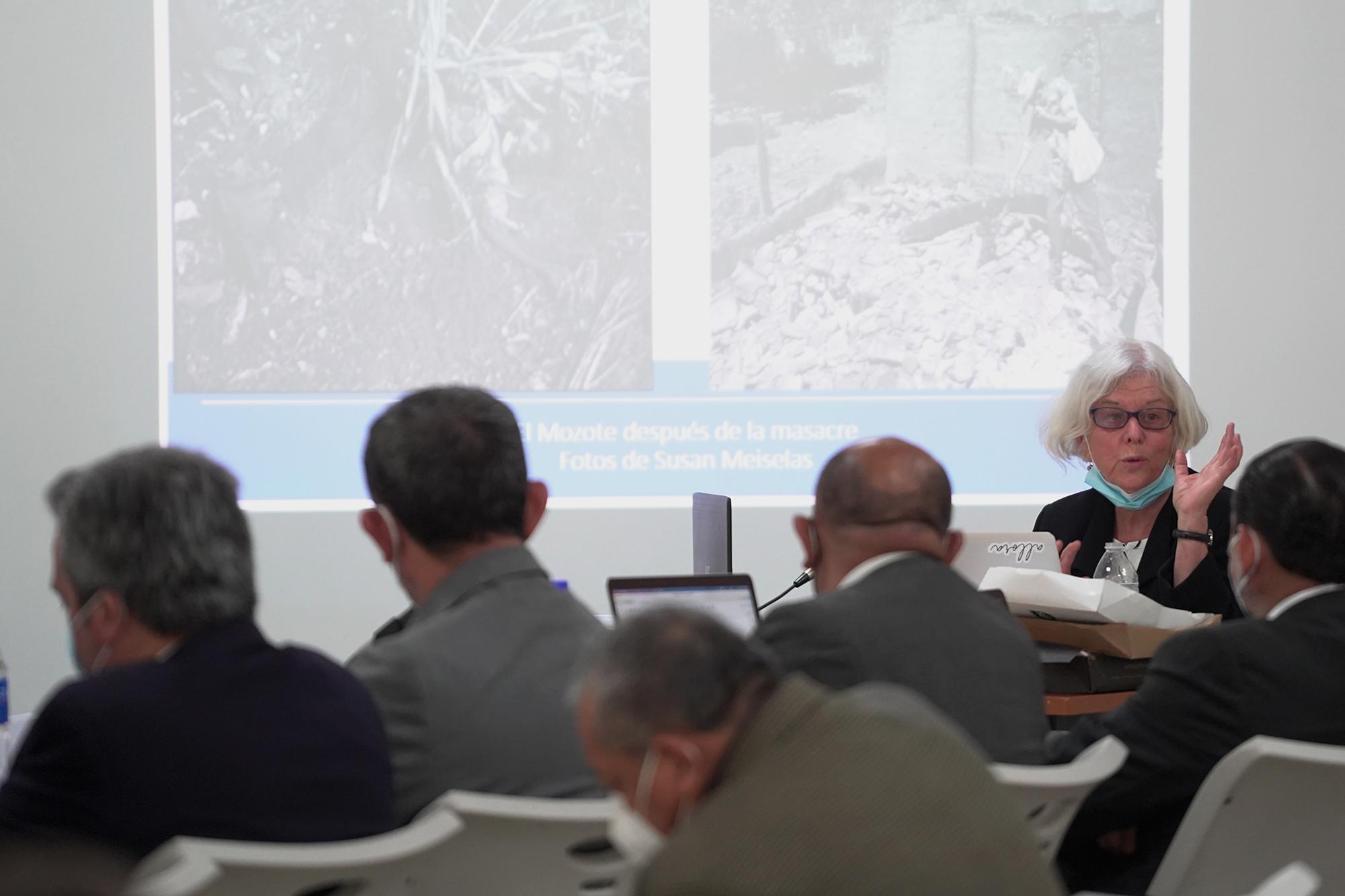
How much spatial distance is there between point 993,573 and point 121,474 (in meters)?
1.68

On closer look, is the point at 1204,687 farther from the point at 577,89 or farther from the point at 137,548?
the point at 577,89

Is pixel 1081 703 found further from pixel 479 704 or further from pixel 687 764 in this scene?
pixel 687 764

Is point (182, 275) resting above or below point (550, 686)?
above

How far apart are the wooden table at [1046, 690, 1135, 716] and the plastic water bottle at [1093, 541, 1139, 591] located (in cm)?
52

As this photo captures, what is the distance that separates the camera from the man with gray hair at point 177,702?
1391 millimetres

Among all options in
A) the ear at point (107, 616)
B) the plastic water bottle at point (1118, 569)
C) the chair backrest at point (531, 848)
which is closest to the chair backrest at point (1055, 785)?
the chair backrest at point (531, 848)

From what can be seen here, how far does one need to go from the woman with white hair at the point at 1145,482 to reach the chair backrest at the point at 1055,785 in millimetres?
1579

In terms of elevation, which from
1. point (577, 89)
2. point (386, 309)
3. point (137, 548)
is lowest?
point (137, 548)

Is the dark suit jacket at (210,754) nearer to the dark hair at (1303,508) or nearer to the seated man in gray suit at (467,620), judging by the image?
the seated man in gray suit at (467,620)

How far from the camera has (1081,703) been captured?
2605 mm

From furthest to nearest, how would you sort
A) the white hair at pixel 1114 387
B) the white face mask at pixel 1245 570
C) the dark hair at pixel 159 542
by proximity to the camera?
the white hair at pixel 1114 387, the white face mask at pixel 1245 570, the dark hair at pixel 159 542

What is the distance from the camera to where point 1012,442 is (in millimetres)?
4754

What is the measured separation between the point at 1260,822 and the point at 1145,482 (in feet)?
5.73

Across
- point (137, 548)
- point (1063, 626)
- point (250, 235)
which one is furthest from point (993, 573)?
point (250, 235)
